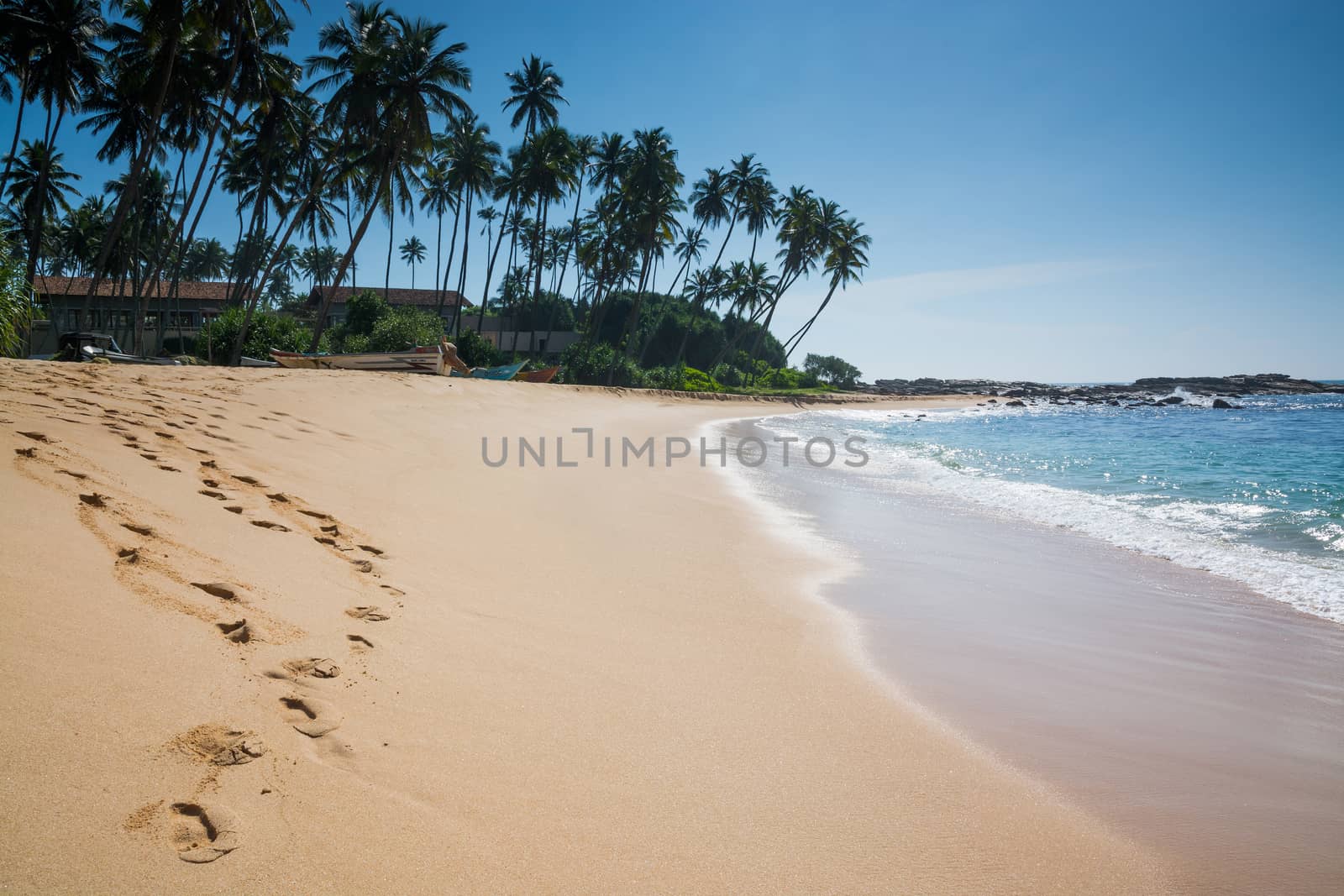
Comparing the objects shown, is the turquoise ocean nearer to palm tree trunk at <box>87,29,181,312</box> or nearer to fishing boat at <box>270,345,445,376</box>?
fishing boat at <box>270,345,445,376</box>

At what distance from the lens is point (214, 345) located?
23.9 metres

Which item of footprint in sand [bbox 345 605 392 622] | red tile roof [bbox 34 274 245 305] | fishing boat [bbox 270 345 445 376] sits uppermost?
red tile roof [bbox 34 274 245 305]

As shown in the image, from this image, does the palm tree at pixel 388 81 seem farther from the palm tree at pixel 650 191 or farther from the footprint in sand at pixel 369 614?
the footprint in sand at pixel 369 614

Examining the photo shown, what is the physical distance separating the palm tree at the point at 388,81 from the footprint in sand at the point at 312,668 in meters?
24.5

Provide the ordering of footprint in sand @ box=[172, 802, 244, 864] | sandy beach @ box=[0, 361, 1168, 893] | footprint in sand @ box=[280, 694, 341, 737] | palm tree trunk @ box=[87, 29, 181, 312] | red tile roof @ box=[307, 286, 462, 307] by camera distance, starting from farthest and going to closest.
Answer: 1. red tile roof @ box=[307, 286, 462, 307]
2. palm tree trunk @ box=[87, 29, 181, 312]
3. footprint in sand @ box=[280, 694, 341, 737]
4. sandy beach @ box=[0, 361, 1168, 893]
5. footprint in sand @ box=[172, 802, 244, 864]

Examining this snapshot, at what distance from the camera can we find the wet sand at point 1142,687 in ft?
7.23

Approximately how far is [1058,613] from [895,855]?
3.08 meters

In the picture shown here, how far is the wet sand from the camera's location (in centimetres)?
221

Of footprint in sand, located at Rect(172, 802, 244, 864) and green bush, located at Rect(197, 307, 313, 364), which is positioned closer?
footprint in sand, located at Rect(172, 802, 244, 864)

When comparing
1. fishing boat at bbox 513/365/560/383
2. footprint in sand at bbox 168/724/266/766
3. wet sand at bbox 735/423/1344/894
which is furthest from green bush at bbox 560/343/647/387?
footprint in sand at bbox 168/724/266/766

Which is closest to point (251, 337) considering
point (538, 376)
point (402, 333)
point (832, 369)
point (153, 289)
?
point (402, 333)

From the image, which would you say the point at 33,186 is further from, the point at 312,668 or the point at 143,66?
the point at 312,668

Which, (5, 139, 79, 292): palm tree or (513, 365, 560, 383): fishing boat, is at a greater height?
(5, 139, 79, 292): palm tree

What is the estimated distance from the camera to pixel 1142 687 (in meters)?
3.27
